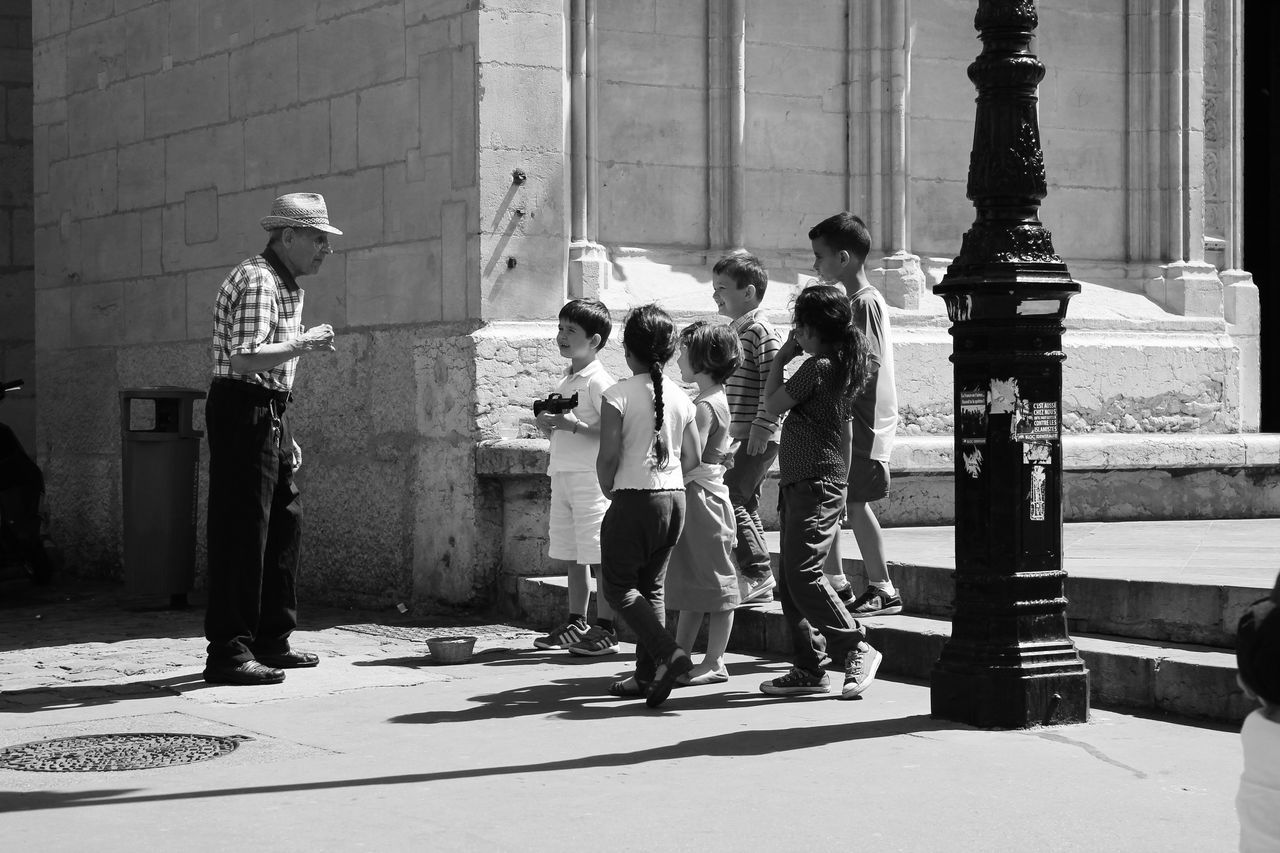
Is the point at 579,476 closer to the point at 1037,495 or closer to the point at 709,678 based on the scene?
the point at 709,678

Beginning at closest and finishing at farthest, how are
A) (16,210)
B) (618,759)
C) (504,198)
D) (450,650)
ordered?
(618,759) < (450,650) < (504,198) < (16,210)

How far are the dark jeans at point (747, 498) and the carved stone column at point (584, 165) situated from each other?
2.35 m

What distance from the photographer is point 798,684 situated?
6691 millimetres

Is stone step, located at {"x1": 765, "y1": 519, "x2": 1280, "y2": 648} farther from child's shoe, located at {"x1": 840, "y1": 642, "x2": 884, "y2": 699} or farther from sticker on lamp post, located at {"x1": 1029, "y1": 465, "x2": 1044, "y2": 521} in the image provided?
child's shoe, located at {"x1": 840, "y1": 642, "x2": 884, "y2": 699}

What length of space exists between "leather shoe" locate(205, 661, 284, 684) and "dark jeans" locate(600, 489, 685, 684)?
150 cm

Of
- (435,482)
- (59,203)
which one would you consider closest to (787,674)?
(435,482)

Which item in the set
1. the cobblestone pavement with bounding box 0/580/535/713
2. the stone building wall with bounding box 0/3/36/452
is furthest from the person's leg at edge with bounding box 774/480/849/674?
the stone building wall with bounding box 0/3/36/452

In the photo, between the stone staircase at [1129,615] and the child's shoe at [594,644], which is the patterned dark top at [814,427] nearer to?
the stone staircase at [1129,615]

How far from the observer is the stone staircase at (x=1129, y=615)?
6.31 meters

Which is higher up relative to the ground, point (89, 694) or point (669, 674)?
point (669, 674)

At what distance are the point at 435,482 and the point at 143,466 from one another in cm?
178

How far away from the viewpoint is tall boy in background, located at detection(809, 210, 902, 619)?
24.6ft

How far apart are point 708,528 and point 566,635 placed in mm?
1234

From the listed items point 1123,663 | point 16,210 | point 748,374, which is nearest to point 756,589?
point 748,374
